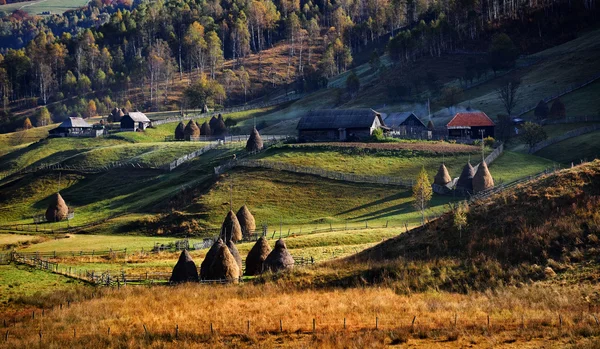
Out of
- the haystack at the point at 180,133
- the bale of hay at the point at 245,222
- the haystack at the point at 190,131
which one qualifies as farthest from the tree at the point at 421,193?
the haystack at the point at 180,133

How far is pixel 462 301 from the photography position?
36844 millimetres

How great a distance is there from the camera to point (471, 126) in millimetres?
108875

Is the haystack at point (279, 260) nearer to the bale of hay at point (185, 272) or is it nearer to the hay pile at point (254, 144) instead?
the bale of hay at point (185, 272)

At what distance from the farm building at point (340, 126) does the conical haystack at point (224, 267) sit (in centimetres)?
6239

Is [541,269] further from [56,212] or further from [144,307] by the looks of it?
[56,212]

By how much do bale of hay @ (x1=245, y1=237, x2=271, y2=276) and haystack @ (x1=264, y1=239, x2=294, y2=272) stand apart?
57.8 inches

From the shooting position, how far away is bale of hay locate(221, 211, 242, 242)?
66.0 metres

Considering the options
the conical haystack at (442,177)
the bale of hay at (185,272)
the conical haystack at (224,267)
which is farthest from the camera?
the conical haystack at (442,177)

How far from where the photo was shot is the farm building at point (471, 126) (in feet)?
356

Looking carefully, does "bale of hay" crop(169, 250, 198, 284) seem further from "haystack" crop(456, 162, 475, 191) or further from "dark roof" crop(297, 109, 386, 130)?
"dark roof" crop(297, 109, 386, 130)

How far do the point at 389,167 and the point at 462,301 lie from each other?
176 ft

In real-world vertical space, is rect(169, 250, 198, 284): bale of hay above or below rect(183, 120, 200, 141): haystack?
below

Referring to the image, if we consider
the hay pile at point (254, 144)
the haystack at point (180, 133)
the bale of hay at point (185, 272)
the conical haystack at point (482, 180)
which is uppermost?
the haystack at point (180, 133)

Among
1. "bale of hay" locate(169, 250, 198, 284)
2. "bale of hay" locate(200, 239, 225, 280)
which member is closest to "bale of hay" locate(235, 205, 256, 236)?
"bale of hay" locate(200, 239, 225, 280)
